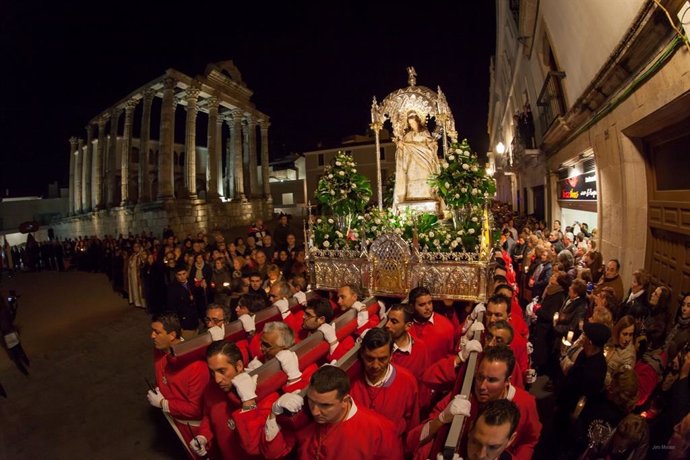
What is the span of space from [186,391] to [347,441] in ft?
7.24

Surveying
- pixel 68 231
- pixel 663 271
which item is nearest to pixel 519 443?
pixel 663 271

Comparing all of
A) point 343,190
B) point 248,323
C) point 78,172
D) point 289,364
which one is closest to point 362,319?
point 248,323

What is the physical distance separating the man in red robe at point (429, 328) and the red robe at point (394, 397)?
3.88ft

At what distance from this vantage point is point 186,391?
3.83m

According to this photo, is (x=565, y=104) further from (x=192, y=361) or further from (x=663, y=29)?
(x=192, y=361)

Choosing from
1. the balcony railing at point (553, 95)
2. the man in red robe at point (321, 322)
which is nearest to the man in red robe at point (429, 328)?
the man in red robe at point (321, 322)

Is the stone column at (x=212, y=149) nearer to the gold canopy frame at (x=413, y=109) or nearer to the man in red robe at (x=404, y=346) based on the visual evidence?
the gold canopy frame at (x=413, y=109)

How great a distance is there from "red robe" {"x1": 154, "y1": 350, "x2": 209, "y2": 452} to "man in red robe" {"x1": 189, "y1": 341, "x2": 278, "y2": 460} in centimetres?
19

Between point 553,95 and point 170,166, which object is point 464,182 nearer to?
point 553,95

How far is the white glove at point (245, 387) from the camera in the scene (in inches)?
108

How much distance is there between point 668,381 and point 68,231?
46651mm

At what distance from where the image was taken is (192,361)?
156 inches

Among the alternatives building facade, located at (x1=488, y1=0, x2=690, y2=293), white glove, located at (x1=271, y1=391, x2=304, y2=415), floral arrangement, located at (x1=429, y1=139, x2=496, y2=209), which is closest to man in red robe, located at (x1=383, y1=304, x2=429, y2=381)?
white glove, located at (x1=271, y1=391, x2=304, y2=415)

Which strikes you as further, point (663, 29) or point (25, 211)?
point (25, 211)
